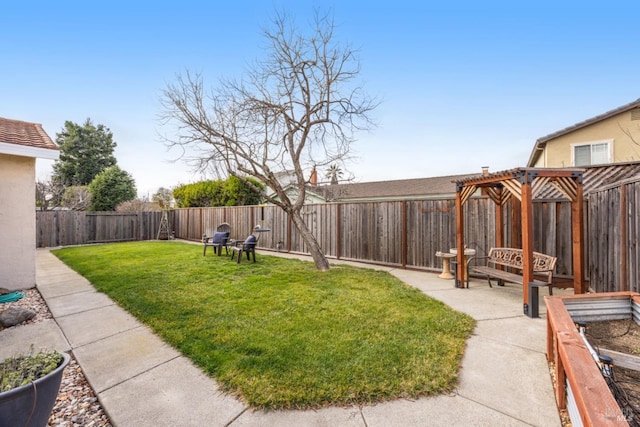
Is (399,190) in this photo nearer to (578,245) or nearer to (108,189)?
(578,245)

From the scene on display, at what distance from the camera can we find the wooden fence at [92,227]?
1289 cm

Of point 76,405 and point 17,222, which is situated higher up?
point 17,222

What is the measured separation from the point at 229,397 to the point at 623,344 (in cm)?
337

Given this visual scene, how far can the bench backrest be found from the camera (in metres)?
4.51

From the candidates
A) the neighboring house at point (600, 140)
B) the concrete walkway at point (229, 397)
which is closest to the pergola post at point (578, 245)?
the concrete walkway at point (229, 397)

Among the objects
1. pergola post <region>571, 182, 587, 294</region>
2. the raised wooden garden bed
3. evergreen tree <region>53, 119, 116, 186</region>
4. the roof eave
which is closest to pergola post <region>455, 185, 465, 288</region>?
pergola post <region>571, 182, 587, 294</region>

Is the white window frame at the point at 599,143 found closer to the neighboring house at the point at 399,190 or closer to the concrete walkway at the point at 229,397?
the neighboring house at the point at 399,190

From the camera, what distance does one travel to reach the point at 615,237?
382 centimetres

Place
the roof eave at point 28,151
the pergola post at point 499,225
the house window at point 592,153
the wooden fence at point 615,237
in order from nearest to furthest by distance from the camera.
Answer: the wooden fence at point 615,237
the roof eave at point 28,151
the pergola post at point 499,225
the house window at point 592,153

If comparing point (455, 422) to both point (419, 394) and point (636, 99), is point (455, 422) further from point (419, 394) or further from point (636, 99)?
point (636, 99)

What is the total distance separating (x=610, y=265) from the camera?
3.98m

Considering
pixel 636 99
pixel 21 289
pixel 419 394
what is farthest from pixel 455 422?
pixel 636 99

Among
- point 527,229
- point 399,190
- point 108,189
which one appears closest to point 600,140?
point 527,229

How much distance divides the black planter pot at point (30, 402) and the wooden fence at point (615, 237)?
5.49 metres
